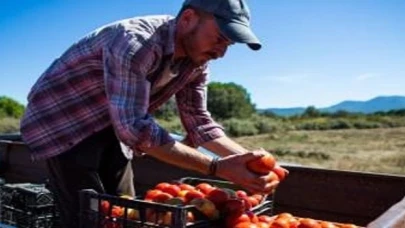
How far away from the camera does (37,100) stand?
266cm

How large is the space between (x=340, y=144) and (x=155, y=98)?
2657cm

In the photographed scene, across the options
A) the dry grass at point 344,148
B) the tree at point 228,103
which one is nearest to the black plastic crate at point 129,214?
the dry grass at point 344,148

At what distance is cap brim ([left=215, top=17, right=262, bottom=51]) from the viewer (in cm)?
220

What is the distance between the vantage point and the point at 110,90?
224cm

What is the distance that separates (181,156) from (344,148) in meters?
24.5

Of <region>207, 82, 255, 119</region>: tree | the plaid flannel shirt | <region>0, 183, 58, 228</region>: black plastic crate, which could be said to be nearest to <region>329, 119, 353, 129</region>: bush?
<region>207, 82, 255, 119</region>: tree

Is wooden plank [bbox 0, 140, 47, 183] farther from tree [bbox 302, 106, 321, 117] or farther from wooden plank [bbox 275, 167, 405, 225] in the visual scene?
tree [bbox 302, 106, 321, 117]

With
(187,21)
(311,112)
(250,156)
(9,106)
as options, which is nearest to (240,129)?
(311,112)

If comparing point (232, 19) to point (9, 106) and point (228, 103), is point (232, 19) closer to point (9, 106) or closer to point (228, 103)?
point (9, 106)

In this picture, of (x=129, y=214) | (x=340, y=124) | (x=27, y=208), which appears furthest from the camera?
(x=340, y=124)

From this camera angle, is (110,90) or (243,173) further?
(110,90)

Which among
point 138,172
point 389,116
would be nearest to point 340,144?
point 389,116

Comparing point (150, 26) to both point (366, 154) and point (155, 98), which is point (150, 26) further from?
point (366, 154)

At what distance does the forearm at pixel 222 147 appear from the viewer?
2.84 m
